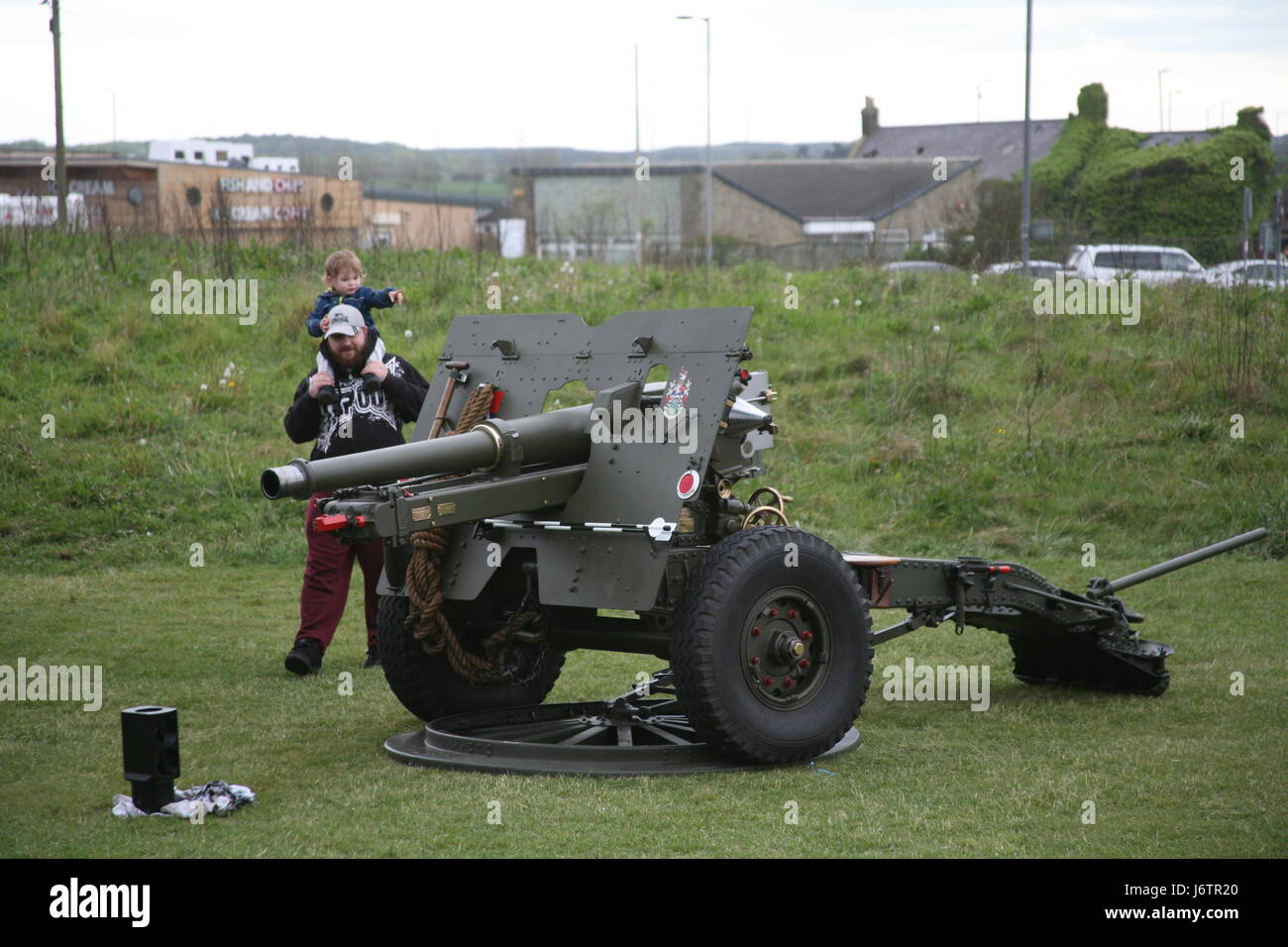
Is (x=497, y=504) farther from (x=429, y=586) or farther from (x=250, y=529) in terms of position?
(x=250, y=529)

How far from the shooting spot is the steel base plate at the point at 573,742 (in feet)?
20.6

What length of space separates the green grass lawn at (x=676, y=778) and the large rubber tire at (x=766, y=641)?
180 mm

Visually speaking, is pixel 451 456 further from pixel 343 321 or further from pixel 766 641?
pixel 343 321

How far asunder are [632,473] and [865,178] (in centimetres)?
5544

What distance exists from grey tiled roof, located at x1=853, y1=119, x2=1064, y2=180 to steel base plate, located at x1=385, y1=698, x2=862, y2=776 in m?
51.1

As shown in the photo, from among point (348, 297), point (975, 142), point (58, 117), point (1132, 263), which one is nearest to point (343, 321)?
point (348, 297)

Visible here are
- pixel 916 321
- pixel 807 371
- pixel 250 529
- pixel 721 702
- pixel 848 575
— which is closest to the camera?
pixel 721 702

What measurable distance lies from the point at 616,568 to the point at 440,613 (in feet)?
3.03

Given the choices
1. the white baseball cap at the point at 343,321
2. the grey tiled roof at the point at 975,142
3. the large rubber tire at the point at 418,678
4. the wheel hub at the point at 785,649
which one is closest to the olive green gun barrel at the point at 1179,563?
the wheel hub at the point at 785,649

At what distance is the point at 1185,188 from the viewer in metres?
43.5

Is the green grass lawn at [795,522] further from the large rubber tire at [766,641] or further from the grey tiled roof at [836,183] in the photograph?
the grey tiled roof at [836,183]

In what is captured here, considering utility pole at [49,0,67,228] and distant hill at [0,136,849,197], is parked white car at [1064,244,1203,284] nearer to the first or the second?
utility pole at [49,0,67,228]

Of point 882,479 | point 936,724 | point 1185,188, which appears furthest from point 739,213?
point 936,724

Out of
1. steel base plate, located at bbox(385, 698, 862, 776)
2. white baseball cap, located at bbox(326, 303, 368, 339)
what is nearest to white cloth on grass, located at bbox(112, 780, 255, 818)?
steel base plate, located at bbox(385, 698, 862, 776)
